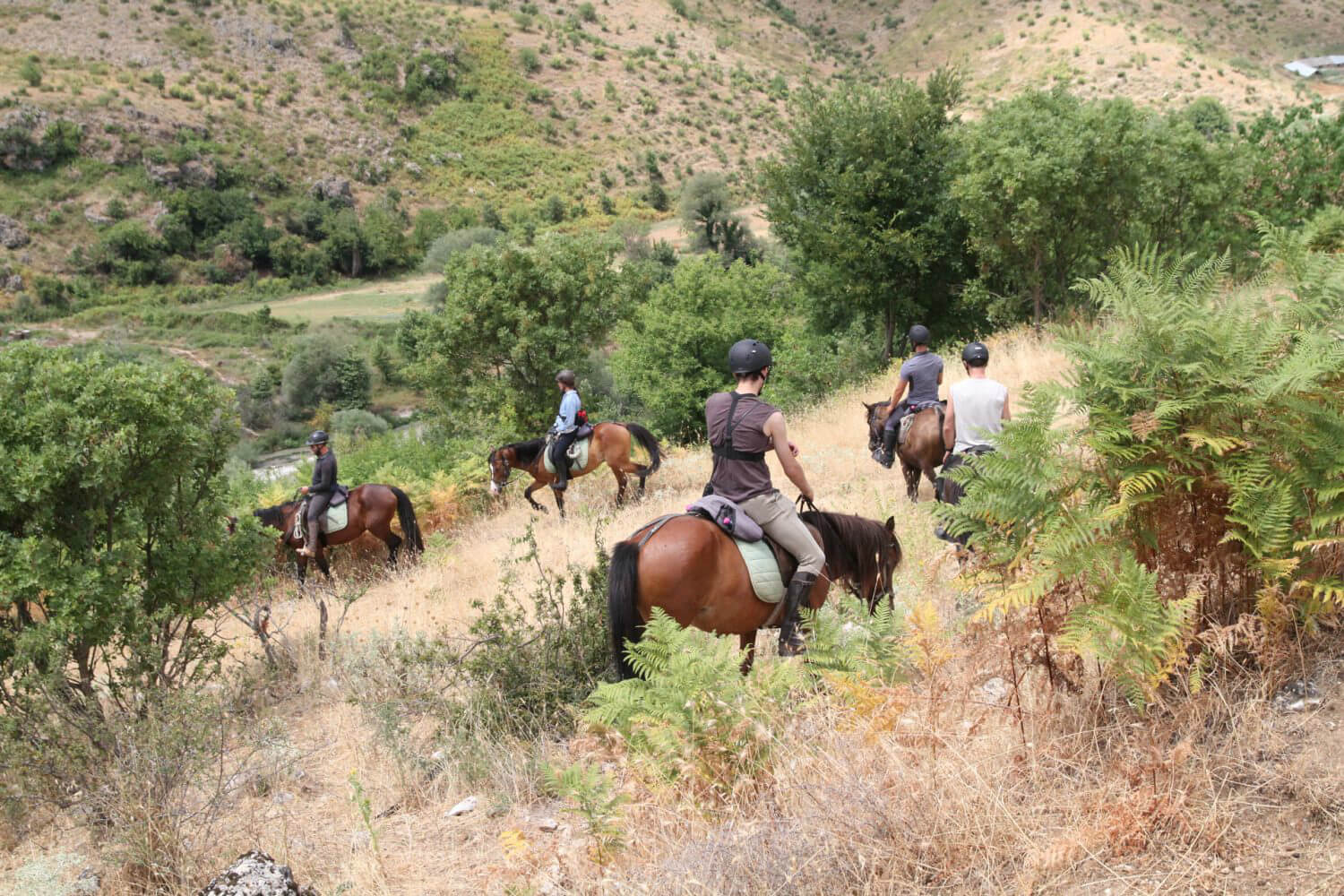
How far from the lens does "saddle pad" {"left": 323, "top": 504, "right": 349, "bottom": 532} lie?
40.0 ft

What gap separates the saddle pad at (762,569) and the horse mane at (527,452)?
9075 millimetres

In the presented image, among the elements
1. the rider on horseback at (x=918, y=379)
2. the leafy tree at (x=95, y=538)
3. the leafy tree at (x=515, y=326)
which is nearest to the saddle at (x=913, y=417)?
the rider on horseback at (x=918, y=379)

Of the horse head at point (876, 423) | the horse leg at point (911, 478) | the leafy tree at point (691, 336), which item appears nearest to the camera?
the horse leg at point (911, 478)

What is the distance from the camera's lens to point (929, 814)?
3094 millimetres

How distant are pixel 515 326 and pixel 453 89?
95.8 meters

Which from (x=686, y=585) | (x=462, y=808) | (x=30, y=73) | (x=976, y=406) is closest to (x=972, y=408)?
(x=976, y=406)

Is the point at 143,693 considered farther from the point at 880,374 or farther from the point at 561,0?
the point at 561,0

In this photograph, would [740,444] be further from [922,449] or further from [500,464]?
[500,464]

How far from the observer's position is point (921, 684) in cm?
405

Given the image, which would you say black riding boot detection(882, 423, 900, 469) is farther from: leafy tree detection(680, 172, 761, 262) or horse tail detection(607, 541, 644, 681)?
leafy tree detection(680, 172, 761, 262)

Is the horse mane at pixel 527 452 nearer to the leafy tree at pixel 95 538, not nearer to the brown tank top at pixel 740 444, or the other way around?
the leafy tree at pixel 95 538

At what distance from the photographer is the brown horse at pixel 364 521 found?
1237 cm

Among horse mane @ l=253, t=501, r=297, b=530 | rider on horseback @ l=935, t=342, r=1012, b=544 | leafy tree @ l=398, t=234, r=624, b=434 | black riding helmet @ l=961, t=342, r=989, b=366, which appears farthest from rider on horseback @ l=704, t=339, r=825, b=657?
leafy tree @ l=398, t=234, r=624, b=434

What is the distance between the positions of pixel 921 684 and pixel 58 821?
5285mm
